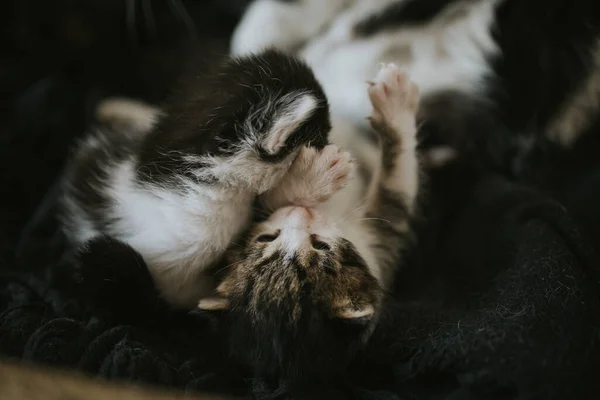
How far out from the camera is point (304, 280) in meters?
0.90

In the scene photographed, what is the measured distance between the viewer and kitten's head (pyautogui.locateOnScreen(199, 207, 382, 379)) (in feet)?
2.82

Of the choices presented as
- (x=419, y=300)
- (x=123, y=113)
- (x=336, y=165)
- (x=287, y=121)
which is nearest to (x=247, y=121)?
(x=287, y=121)

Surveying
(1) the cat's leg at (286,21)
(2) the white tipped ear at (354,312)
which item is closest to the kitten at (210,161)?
(2) the white tipped ear at (354,312)

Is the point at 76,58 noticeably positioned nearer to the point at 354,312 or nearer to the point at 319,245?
the point at 319,245

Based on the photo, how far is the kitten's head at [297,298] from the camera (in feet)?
2.82

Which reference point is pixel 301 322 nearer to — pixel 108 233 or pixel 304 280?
pixel 304 280

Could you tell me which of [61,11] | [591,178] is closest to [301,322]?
[591,178]

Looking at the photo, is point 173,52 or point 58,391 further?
point 173,52

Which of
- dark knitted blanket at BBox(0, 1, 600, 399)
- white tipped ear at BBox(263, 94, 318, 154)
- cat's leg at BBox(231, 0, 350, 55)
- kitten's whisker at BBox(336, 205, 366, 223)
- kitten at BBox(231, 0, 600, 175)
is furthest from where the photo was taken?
cat's leg at BBox(231, 0, 350, 55)

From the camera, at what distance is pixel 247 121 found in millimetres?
916

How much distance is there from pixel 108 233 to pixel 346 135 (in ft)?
1.89

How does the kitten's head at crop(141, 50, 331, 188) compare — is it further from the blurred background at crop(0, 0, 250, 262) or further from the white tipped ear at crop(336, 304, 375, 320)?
the blurred background at crop(0, 0, 250, 262)

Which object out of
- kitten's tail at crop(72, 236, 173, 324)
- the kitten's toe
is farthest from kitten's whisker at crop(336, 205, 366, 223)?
kitten's tail at crop(72, 236, 173, 324)

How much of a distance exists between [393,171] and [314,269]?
0.38 m
